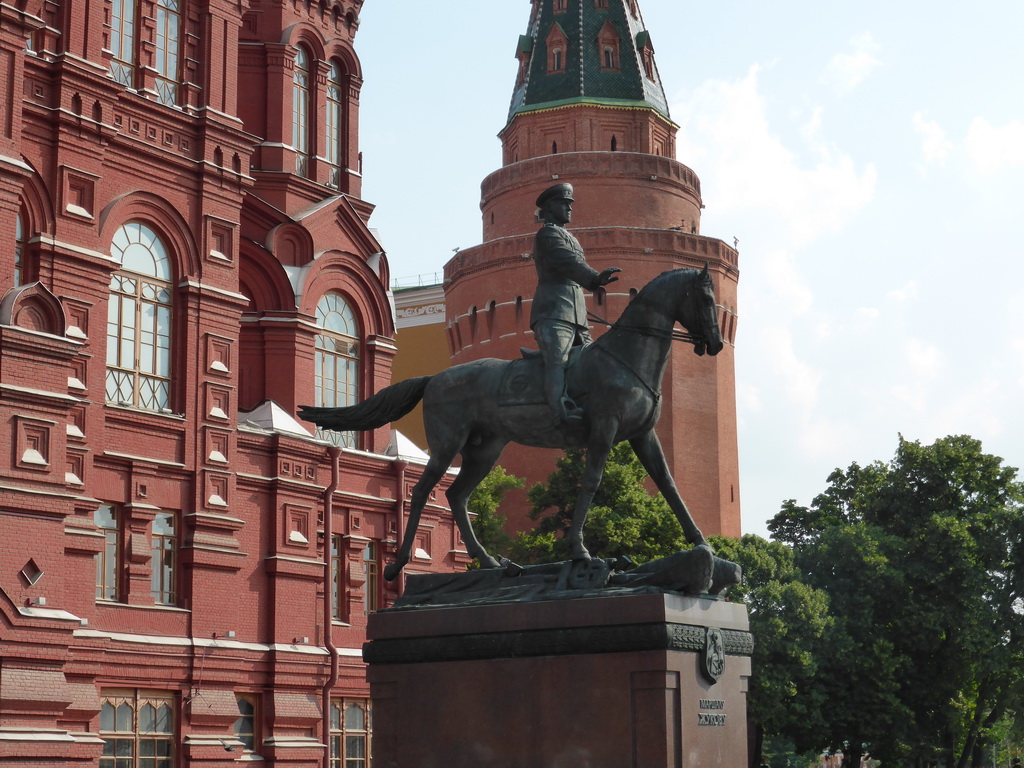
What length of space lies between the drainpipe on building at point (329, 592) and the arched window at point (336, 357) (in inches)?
35.5

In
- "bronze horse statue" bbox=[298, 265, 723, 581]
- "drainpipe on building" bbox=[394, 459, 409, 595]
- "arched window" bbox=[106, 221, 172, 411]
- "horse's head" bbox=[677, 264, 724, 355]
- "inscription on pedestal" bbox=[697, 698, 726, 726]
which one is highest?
"arched window" bbox=[106, 221, 172, 411]

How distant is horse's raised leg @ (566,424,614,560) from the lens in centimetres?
1302

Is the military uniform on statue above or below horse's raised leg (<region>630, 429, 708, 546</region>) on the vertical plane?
above

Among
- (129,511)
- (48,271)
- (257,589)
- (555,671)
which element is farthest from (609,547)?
(555,671)

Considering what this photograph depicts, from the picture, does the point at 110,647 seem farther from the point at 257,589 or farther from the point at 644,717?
the point at 644,717

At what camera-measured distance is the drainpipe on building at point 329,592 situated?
3131cm

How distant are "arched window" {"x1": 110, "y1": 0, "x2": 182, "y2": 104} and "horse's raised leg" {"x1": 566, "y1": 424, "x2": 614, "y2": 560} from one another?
18.3 metres

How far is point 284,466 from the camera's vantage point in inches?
1238

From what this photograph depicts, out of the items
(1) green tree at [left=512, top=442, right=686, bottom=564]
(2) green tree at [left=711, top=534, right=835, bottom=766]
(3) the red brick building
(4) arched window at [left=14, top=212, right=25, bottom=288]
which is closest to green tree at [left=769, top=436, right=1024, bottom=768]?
(2) green tree at [left=711, top=534, right=835, bottom=766]

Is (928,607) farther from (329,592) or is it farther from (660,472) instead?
(660,472)

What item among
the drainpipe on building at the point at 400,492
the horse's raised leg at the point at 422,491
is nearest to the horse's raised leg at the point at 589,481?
the horse's raised leg at the point at 422,491

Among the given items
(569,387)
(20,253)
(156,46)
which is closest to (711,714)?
(569,387)

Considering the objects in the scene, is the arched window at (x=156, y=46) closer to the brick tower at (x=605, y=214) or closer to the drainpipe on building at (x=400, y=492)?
the drainpipe on building at (x=400, y=492)

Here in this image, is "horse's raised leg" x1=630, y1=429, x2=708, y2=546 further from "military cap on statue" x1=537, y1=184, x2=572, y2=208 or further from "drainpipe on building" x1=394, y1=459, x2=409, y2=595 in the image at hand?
"drainpipe on building" x1=394, y1=459, x2=409, y2=595
